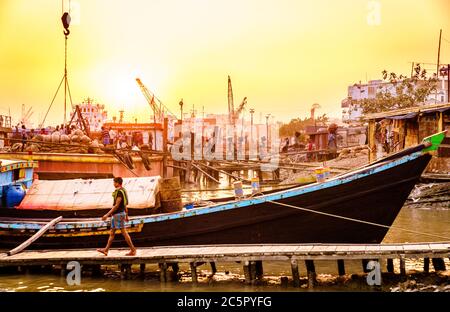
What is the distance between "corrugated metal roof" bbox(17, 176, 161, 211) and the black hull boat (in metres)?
0.63

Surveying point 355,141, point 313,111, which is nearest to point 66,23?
point 355,141

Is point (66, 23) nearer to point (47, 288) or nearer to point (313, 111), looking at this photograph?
point (47, 288)

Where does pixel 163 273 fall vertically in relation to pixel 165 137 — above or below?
below

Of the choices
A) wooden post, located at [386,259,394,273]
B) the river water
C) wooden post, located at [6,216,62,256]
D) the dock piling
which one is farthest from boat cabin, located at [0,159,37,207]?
wooden post, located at [386,259,394,273]

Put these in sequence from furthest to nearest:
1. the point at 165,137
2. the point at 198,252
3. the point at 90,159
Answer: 1. the point at 90,159
2. the point at 165,137
3. the point at 198,252

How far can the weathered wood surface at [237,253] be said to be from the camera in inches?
360

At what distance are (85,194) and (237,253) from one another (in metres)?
4.10

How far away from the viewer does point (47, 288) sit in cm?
989

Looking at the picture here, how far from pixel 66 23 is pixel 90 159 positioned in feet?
14.7

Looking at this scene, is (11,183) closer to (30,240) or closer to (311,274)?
(30,240)

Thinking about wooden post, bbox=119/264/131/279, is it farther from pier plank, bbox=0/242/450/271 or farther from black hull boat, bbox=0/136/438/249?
black hull boat, bbox=0/136/438/249

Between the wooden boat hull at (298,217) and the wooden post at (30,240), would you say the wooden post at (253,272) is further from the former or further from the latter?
the wooden post at (30,240)

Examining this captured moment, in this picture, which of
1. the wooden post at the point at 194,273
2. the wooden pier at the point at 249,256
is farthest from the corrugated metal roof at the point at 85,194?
the wooden post at the point at 194,273

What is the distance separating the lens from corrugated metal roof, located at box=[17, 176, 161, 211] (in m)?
11.6
